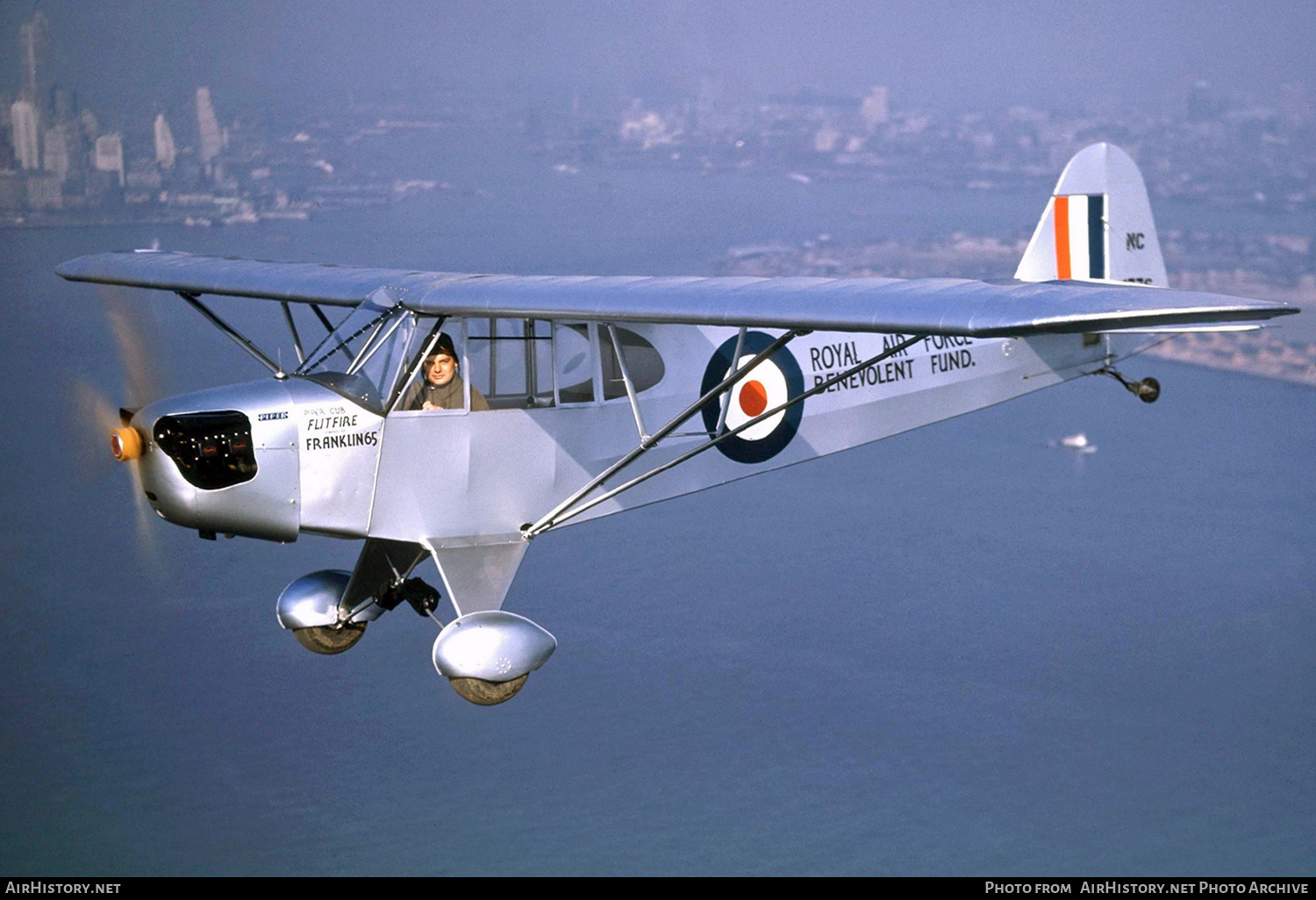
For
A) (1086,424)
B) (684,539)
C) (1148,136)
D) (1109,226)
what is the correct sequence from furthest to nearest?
(1086,424), (1148,136), (684,539), (1109,226)

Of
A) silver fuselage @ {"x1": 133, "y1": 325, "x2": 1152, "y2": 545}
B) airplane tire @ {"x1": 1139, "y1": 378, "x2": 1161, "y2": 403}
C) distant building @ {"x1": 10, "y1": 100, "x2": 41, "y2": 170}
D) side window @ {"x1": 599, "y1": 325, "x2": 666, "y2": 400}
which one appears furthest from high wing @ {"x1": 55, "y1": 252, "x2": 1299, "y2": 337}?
distant building @ {"x1": 10, "y1": 100, "x2": 41, "y2": 170}

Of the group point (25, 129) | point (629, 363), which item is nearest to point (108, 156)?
point (25, 129)

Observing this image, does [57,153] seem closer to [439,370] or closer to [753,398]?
[753,398]

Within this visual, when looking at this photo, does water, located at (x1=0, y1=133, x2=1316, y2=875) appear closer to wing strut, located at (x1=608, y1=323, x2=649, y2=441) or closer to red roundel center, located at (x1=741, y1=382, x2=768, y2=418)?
red roundel center, located at (x1=741, y1=382, x2=768, y2=418)

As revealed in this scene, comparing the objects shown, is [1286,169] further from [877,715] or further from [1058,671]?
[877,715]

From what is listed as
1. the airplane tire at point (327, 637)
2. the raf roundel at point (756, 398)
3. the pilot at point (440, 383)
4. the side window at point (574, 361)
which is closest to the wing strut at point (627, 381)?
the side window at point (574, 361)
